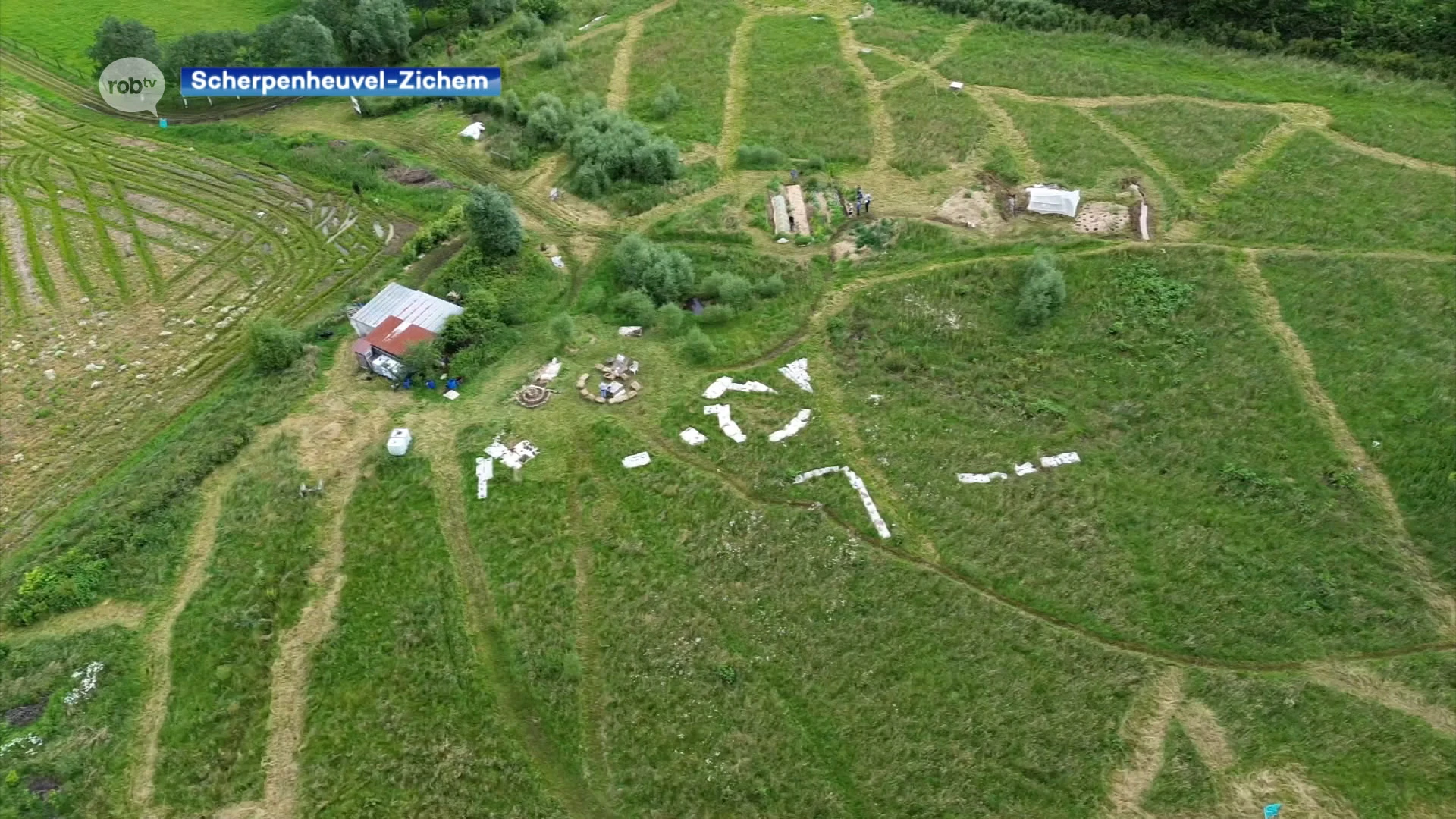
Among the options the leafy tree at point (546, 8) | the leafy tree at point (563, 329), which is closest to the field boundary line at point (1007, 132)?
the leafy tree at point (563, 329)

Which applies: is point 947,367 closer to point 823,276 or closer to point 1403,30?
point 823,276

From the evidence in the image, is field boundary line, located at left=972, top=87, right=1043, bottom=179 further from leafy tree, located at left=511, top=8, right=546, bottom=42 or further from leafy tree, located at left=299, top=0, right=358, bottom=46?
leafy tree, located at left=299, top=0, right=358, bottom=46

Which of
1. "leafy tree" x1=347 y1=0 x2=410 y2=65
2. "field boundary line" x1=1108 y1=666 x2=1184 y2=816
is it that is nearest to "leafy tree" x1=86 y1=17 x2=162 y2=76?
"leafy tree" x1=347 y1=0 x2=410 y2=65

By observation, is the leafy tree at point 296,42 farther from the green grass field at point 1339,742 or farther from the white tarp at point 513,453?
the green grass field at point 1339,742

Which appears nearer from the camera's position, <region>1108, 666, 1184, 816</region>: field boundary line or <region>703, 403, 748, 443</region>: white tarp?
<region>1108, 666, 1184, 816</region>: field boundary line

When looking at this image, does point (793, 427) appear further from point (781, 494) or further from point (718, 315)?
point (718, 315)

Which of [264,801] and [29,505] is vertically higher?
[29,505]

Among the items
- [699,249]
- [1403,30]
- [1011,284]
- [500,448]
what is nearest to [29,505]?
[500,448]
